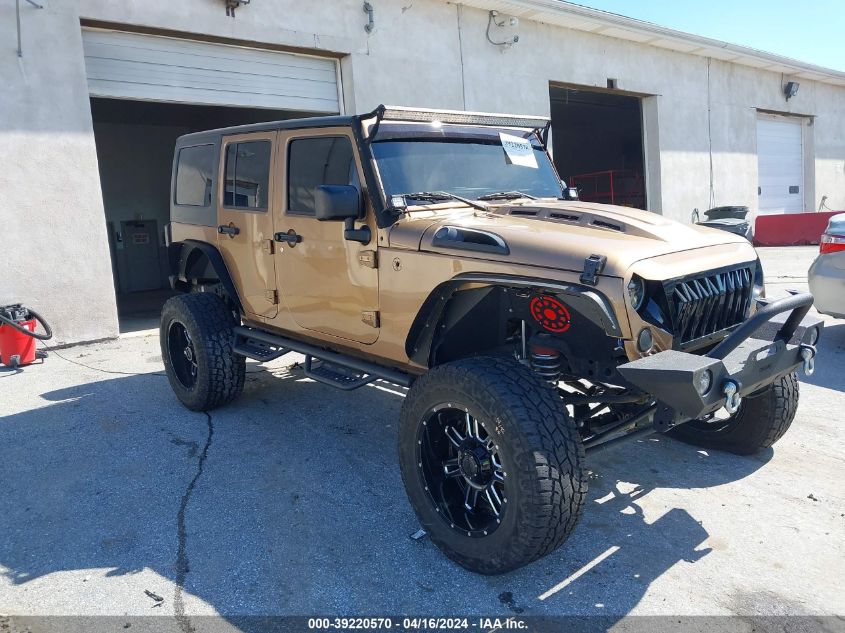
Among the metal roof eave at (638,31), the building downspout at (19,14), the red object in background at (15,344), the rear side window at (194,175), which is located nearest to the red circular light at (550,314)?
the rear side window at (194,175)

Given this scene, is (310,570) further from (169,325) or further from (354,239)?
(169,325)

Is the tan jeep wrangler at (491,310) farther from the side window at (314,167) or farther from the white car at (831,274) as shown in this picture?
the white car at (831,274)

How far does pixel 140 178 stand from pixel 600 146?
670 inches

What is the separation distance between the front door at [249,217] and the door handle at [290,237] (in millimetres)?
154

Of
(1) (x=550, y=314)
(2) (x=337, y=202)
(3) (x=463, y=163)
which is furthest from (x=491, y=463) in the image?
(3) (x=463, y=163)

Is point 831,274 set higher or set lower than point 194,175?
lower

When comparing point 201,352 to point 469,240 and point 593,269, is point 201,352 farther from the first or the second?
point 593,269

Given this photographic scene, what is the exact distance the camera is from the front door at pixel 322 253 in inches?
153

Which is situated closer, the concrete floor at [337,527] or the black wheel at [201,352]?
the concrete floor at [337,527]

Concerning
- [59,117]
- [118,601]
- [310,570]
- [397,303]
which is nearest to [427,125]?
[397,303]

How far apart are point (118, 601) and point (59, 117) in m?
6.69

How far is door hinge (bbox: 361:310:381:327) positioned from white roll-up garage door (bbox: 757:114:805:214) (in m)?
18.0

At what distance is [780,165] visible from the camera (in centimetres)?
1972

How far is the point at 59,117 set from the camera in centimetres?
791
